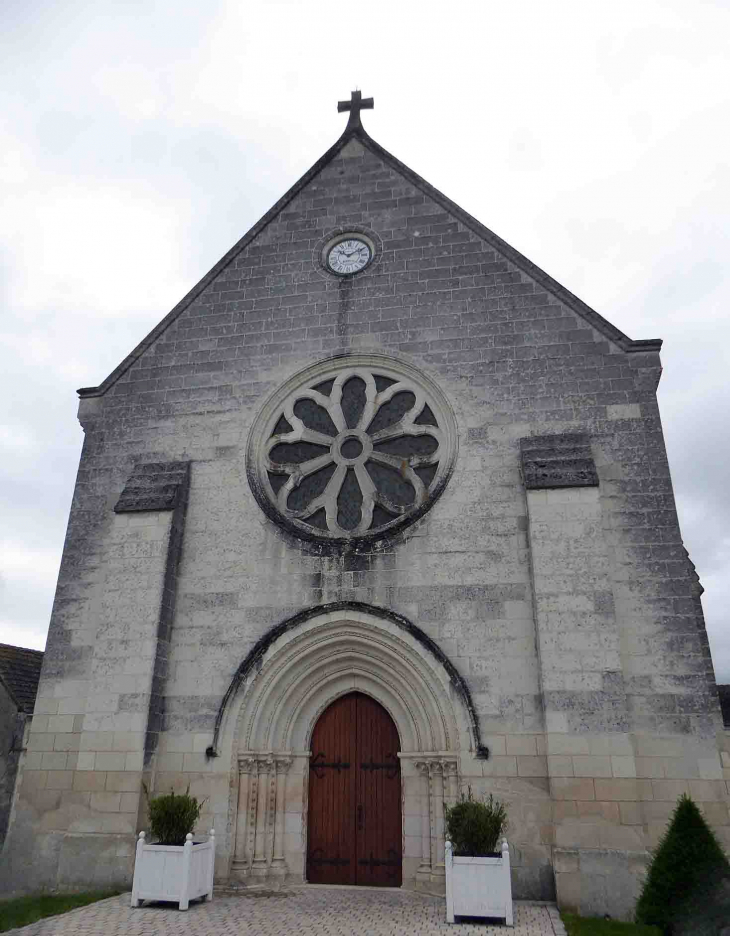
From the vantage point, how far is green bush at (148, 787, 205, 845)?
851 centimetres

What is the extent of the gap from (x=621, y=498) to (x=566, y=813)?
3890 millimetres

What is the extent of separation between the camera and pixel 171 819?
852 cm

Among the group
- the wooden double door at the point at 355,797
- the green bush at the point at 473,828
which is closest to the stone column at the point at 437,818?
the wooden double door at the point at 355,797

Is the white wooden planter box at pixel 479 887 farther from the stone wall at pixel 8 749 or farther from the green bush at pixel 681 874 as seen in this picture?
the stone wall at pixel 8 749

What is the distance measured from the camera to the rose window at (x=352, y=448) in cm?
1050

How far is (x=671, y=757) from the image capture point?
28.1 ft

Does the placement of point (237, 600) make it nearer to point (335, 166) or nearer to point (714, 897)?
point (714, 897)

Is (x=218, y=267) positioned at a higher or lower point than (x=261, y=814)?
higher

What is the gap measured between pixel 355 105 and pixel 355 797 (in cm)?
1137

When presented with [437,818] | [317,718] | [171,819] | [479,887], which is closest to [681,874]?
[479,887]

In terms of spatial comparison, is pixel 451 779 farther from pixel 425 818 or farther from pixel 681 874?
pixel 681 874

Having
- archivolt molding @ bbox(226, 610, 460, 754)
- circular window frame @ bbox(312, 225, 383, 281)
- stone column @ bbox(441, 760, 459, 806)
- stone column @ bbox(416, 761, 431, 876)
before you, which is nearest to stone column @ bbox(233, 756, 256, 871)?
archivolt molding @ bbox(226, 610, 460, 754)

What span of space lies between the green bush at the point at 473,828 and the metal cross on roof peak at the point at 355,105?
36.4ft

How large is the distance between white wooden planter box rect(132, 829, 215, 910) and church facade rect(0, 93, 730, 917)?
796 millimetres
